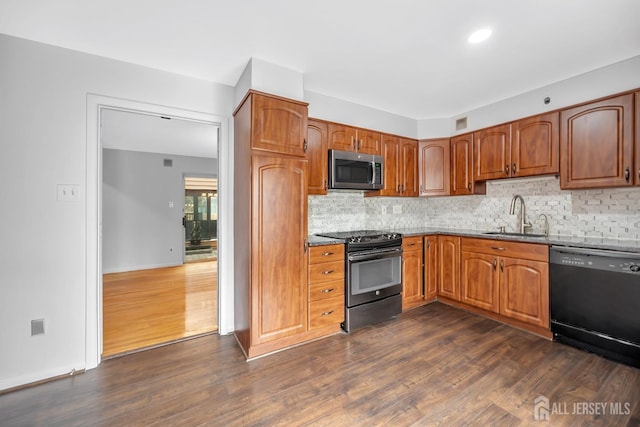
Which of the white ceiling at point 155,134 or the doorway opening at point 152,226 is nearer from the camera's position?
the doorway opening at point 152,226

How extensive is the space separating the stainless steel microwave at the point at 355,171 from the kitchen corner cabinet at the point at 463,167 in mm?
1097

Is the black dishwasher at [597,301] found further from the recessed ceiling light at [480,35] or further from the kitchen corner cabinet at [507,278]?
the recessed ceiling light at [480,35]

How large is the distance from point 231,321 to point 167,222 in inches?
161

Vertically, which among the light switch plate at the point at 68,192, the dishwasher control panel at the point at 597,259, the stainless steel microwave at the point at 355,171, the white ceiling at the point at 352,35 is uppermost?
the white ceiling at the point at 352,35

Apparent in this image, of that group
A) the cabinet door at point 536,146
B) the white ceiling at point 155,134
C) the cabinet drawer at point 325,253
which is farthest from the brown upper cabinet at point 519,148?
the white ceiling at point 155,134

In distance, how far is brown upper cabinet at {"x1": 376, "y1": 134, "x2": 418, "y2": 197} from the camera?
11.6 feet

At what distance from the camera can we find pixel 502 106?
329 cm

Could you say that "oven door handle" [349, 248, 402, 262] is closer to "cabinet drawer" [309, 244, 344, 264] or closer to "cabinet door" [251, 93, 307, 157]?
"cabinet drawer" [309, 244, 344, 264]

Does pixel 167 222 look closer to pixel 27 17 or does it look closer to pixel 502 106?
pixel 27 17

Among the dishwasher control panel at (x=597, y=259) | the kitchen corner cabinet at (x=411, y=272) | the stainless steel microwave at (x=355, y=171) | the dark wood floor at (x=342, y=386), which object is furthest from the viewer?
the kitchen corner cabinet at (x=411, y=272)

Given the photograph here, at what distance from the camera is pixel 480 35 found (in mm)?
2057

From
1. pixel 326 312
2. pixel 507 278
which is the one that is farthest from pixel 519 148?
pixel 326 312

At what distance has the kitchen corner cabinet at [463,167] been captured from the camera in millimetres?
3514

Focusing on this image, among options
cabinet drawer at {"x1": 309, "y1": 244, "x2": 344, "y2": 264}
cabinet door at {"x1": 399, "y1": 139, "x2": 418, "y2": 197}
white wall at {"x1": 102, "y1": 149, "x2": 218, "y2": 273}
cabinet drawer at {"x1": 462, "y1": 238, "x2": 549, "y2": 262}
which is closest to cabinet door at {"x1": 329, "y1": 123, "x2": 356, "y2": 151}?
cabinet door at {"x1": 399, "y1": 139, "x2": 418, "y2": 197}
